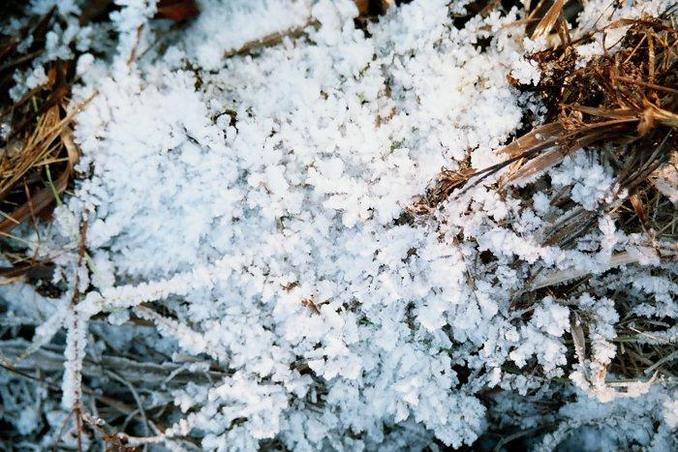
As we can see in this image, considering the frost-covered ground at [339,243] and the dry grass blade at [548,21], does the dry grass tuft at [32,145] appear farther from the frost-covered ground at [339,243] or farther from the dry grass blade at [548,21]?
the dry grass blade at [548,21]

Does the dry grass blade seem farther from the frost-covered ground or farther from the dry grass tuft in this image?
the dry grass tuft

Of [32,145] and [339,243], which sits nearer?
[339,243]

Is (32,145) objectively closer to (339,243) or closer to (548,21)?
(339,243)

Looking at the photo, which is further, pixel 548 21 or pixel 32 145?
pixel 32 145

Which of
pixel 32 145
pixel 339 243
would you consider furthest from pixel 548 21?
pixel 32 145

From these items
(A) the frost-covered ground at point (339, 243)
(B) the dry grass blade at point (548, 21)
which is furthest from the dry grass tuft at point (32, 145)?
(B) the dry grass blade at point (548, 21)

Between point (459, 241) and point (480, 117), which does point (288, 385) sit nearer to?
point (459, 241)

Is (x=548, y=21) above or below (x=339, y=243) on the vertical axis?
above

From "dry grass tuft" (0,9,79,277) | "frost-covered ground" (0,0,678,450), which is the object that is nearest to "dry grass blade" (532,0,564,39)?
"frost-covered ground" (0,0,678,450)

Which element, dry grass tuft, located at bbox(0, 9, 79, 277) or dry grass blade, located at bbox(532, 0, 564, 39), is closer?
dry grass blade, located at bbox(532, 0, 564, 39)
